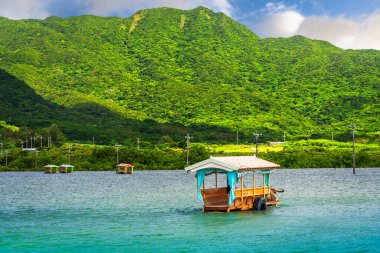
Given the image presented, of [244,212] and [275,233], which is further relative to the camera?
[244,212]

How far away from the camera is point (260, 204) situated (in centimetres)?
4706

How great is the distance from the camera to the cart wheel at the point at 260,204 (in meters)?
47.0

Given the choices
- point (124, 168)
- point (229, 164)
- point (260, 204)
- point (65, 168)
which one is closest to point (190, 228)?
point (229, 164)

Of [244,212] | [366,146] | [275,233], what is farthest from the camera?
[366,146]

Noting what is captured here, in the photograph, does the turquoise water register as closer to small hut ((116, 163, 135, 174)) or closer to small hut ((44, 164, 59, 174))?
small hut ((116, 163, 135, 174))

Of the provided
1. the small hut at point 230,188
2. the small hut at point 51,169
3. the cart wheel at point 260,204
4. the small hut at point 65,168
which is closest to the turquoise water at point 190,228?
the cart wheel at point 260,204

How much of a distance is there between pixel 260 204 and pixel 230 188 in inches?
188

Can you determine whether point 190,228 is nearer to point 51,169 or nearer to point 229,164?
point 229,164

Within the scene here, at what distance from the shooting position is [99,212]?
2002 inches

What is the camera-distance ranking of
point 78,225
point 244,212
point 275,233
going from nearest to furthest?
point 275,233, point 78,225, point 244,212

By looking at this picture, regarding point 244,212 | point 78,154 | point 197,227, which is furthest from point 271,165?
point 78,154

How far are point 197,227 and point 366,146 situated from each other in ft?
493

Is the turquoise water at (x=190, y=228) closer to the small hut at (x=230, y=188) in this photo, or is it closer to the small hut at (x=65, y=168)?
the small hut at (x=230, y=188)

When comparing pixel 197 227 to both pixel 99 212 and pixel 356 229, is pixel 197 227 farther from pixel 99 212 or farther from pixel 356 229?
pixel 99 212
